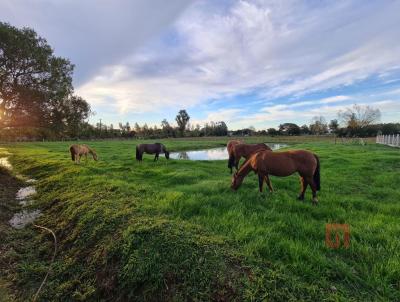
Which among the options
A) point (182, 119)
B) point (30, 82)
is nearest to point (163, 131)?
point (182, 119)

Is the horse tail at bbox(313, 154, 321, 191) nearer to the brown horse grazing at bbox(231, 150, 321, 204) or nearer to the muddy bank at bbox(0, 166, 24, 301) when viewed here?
the brown horse grazing at bbox(231, 150, 321, 204)

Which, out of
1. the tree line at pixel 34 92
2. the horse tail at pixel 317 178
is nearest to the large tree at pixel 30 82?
the tree line at pixel 34 92

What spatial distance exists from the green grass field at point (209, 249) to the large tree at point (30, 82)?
754 centimetres

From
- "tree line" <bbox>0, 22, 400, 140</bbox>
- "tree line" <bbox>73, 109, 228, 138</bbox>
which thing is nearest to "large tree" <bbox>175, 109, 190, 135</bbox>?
"tree line" <bbox>73, 109, 228, 138</bbox>

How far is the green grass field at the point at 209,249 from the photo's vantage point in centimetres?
288

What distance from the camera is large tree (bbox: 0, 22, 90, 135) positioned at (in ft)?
34.8

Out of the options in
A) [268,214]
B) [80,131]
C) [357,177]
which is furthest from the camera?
[80,131]

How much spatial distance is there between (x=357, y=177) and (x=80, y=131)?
14.9 m

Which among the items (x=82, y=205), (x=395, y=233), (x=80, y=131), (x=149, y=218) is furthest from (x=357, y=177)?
(x=80, y=131)

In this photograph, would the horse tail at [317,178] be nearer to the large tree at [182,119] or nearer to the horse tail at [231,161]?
the horse tail at [231,161]

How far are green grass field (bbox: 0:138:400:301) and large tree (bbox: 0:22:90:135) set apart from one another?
754 centimetres

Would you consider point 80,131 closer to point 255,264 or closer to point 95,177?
point 95,177

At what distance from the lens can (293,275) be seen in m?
2.97

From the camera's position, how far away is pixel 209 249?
346 cm
